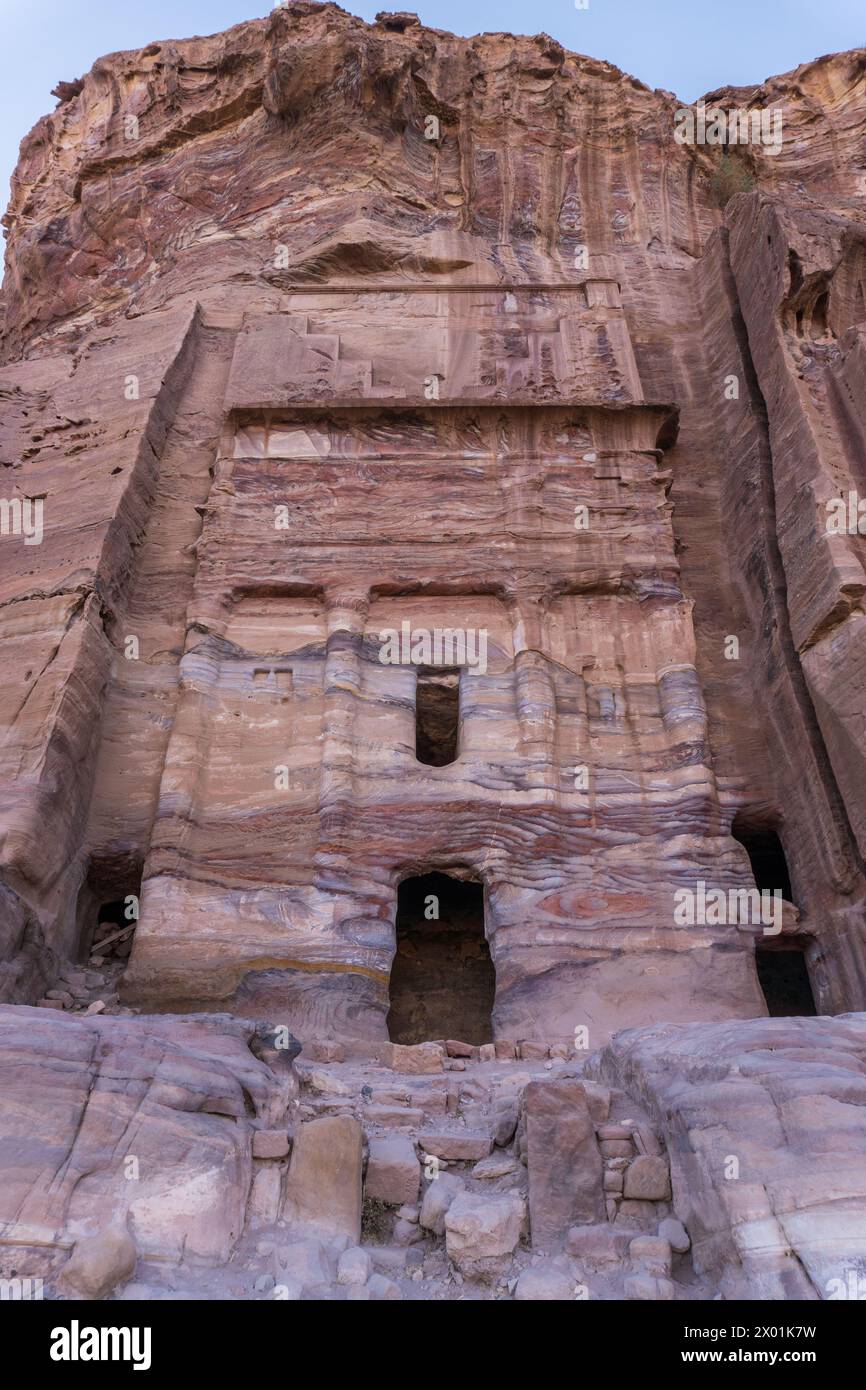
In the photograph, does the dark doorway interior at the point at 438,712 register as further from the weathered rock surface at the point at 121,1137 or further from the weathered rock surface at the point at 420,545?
the weathered rock surface at the point at 121,1137

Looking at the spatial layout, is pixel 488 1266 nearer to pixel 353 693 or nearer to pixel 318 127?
pixel 353 693

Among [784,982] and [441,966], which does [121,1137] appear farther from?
[784,982]

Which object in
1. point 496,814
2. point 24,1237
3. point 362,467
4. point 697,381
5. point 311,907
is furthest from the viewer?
point 697,381

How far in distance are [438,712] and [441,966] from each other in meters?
3.10

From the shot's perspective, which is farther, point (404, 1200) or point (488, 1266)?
A: point (404, 1200)

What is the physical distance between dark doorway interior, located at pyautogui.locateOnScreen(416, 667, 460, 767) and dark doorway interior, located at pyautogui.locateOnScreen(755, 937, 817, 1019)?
14.8 feet

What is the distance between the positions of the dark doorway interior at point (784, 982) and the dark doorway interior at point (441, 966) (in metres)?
3.31

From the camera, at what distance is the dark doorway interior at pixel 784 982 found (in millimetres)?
11797

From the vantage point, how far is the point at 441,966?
1183cm

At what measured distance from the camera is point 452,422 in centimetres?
1456

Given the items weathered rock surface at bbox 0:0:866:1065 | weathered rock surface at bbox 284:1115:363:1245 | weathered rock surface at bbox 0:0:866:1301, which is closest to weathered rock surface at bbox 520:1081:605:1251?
weathered rock surface at bbox 0:0:866:1301

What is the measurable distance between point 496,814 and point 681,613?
149 inches

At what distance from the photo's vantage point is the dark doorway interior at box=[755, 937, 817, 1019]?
11797mm
